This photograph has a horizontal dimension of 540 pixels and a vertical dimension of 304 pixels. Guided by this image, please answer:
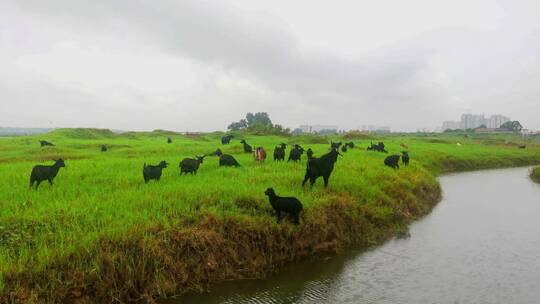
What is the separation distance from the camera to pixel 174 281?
7.87 meters

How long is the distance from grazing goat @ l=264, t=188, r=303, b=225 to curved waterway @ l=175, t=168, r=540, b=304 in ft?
4.40

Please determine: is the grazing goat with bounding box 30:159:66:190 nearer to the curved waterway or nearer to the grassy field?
the grassy field

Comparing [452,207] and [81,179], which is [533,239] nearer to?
[452,207]

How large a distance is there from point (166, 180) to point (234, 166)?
3935mm

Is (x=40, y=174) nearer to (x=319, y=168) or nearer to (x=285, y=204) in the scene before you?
(x=285, y=204)

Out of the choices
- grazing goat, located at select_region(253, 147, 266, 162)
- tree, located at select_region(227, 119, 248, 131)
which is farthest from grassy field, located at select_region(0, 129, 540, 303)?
tree, located at select_region(227, 119, 248, 131)

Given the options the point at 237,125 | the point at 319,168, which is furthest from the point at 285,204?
the point at 237,125

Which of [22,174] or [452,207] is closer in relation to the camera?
[22,174]

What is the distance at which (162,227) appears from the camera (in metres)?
8.55

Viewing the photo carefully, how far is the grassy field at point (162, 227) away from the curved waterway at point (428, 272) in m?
0.59

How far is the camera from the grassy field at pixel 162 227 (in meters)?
7.14

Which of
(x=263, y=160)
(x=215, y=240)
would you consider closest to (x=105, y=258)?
(x=215, y=240)

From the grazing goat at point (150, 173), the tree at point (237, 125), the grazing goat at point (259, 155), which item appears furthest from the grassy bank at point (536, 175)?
the tree at point (237, 125)

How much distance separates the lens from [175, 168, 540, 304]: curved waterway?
8117mm
